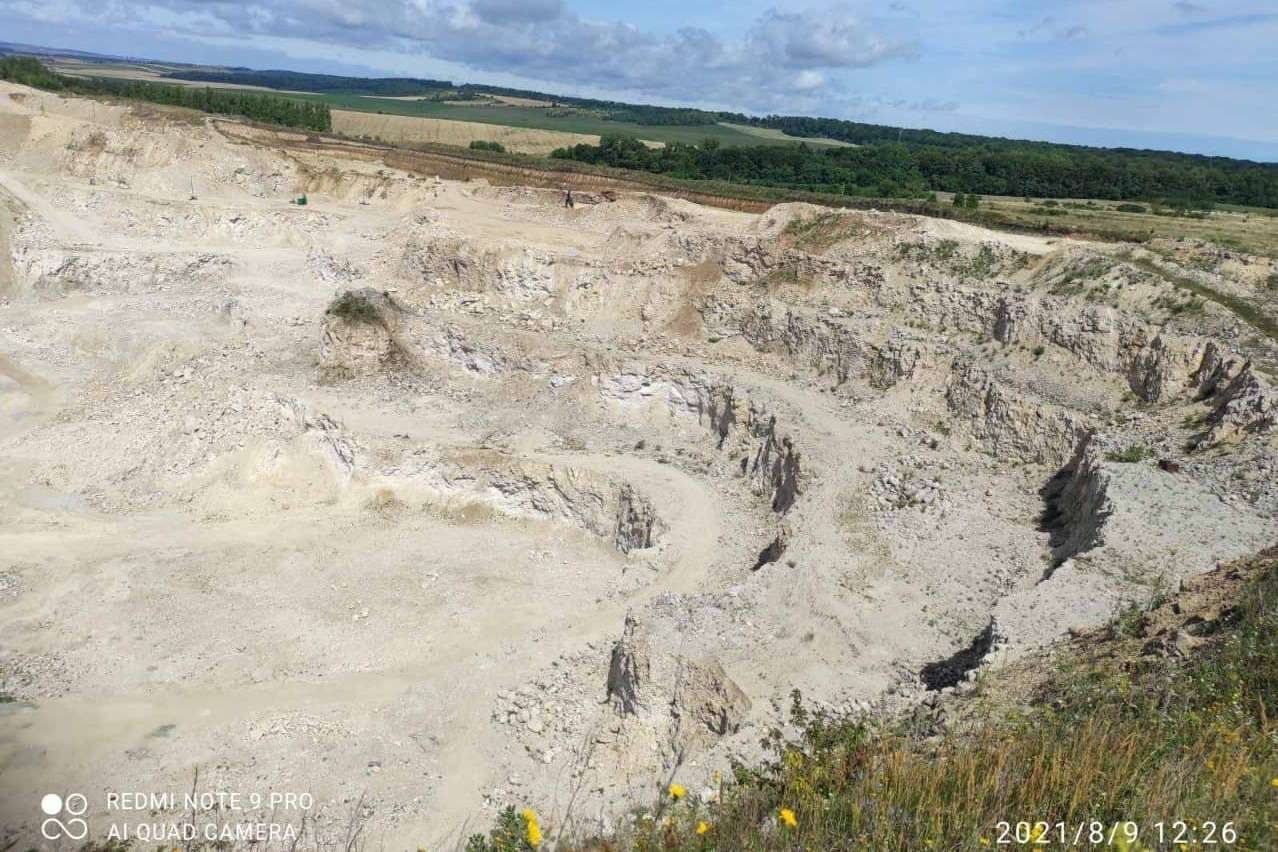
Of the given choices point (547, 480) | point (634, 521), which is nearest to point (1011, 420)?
point (634, 521)

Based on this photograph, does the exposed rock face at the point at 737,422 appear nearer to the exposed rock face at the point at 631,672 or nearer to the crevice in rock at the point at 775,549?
the crevice in rock at the point at 775,549

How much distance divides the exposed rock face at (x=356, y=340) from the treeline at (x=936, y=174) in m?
33.0

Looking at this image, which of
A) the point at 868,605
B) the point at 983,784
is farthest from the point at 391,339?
the point at 983,784

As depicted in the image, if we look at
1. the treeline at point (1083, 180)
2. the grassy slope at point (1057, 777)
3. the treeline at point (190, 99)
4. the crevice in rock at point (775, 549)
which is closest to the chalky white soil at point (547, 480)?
the crevice in rock at point (775, 549)

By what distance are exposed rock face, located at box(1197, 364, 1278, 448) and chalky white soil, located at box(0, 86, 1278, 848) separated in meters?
0.10

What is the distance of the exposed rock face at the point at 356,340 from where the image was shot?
2973 cm

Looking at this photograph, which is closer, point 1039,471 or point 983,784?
point 983,784

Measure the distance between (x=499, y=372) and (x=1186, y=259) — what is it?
25.1 m

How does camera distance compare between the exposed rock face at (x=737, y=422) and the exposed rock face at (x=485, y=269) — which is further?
the exposed rock face at (x=485, y=269)

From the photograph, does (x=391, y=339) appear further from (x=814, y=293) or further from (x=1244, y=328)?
(x=1244, y=328)

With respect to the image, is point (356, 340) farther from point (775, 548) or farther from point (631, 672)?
point (631, 672)

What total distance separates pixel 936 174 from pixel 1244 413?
51037 millimetres

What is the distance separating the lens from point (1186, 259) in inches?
1089

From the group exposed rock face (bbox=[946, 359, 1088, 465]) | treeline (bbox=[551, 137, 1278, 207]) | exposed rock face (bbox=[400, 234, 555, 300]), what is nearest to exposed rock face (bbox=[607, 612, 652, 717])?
exposed rock face (bbox=[946, 359, 1088, 465])
